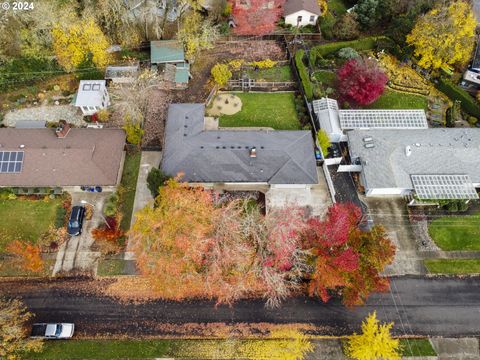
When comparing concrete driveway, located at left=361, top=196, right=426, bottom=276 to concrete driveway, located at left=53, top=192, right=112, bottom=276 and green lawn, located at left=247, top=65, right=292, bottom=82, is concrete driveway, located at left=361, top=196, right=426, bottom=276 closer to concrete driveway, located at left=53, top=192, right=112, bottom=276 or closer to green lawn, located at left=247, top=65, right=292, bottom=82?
green lawn, located at left=247, top=65, right=292, bottom=82

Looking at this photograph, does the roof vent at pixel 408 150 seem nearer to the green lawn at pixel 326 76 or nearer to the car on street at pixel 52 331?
the green lawn at pixel 326 76

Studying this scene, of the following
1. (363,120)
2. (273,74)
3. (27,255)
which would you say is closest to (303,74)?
(273,74)

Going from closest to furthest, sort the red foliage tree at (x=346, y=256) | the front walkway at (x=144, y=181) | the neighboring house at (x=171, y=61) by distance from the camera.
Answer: the red foliage tree at (x=346, y=256) < the front walkway at (x=144, y=181) < the neighboring house at (x=171, y=61)

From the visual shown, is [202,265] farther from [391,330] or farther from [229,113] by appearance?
[229,113]

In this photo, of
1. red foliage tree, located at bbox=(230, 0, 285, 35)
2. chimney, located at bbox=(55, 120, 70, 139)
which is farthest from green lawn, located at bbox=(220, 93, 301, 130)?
chimney, located at bbox=(55, 120, 70, 139)

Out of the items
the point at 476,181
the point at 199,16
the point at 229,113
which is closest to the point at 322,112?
the point at 229,113

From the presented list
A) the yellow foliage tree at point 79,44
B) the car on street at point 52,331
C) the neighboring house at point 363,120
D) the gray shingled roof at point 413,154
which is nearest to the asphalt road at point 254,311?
the car on street at point 52,331

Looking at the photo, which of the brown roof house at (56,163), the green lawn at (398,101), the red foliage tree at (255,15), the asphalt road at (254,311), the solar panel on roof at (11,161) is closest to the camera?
the asphalt road at (254,311)
